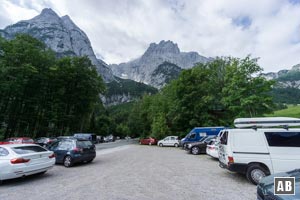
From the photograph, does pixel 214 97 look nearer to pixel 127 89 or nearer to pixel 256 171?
pixel 256 171

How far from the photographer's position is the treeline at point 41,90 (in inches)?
853

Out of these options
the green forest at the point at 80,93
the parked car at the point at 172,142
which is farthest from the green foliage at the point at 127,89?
the parked car at the point at 172,142

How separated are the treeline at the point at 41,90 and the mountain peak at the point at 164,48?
149 metres

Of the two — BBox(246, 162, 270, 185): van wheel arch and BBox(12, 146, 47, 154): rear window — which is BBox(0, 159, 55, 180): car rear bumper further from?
BBox(246, 162, 270, 185): van wheel arch

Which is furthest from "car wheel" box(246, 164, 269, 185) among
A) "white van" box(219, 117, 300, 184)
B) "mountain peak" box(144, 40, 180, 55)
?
"mountain peak" box(144, 40, 180, 55)

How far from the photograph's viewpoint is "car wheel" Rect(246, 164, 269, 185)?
6.27m

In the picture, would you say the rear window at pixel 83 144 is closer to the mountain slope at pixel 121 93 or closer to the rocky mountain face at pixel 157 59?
the mountain slope at pixel 121 93

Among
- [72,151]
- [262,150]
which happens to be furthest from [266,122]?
[72,151]

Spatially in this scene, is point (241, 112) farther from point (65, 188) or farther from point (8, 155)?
point (8, 155)

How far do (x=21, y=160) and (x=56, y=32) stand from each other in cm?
11355

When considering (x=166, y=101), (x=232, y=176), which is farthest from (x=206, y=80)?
(x=232, y=176)

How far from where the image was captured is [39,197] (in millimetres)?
5039

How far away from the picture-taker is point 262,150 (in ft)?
20.9

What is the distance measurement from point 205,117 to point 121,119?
6984 cm
